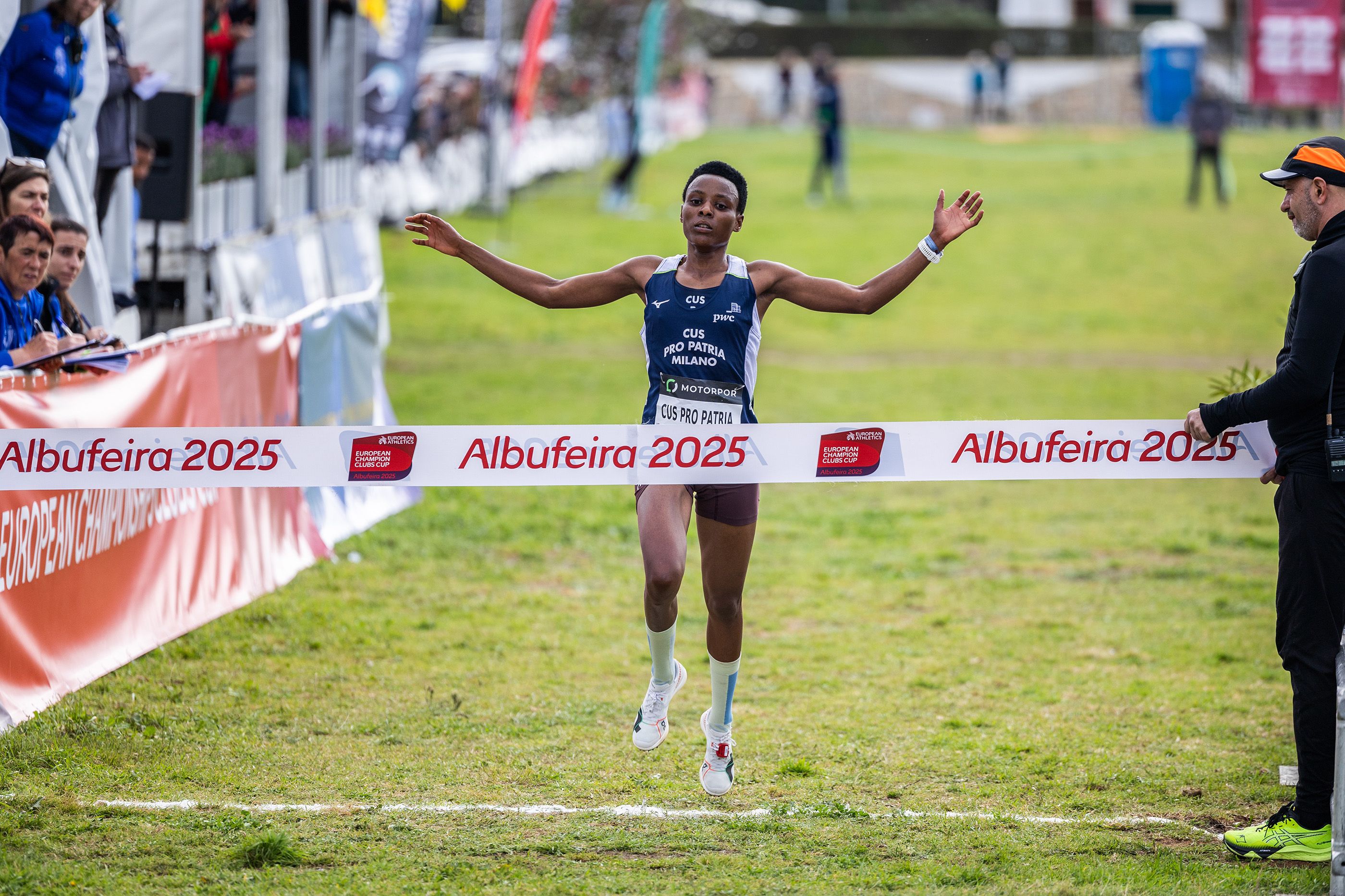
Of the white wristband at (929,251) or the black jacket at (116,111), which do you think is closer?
the white wristband at (929,251)

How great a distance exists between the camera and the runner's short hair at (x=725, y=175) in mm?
5875

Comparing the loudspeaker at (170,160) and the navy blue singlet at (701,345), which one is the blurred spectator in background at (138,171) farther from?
the navy blue singlet at (701,345)

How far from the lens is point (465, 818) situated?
582 centimetres

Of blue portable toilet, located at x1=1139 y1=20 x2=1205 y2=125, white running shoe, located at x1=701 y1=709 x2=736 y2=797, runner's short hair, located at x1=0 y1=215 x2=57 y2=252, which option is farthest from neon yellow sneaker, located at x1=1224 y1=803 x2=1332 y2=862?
blue portable toilet, located at x1=1139 y1=20 x2=1205 y2=125

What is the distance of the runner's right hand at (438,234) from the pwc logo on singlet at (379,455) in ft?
2.51

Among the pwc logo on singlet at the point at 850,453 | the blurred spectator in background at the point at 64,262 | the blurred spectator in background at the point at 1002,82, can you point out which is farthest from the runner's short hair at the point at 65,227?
the blurred spectator in background at the point at 1002,82

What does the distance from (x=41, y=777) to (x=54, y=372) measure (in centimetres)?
193

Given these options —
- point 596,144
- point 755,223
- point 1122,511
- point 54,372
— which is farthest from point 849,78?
point 54,372

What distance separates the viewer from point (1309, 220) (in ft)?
17.6

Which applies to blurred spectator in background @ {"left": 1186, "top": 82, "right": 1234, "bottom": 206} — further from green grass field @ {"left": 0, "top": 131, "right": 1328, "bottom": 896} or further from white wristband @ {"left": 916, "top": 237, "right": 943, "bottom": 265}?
white wristband @ {"left": 916, "top": 237, "right": 943, "bottom": 265}

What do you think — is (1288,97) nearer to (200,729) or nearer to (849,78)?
(849,78)

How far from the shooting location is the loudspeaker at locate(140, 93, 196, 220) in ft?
37.4

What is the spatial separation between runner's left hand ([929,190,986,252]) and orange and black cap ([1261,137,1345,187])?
3.49 feet

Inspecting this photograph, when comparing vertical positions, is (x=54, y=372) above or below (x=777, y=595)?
above
